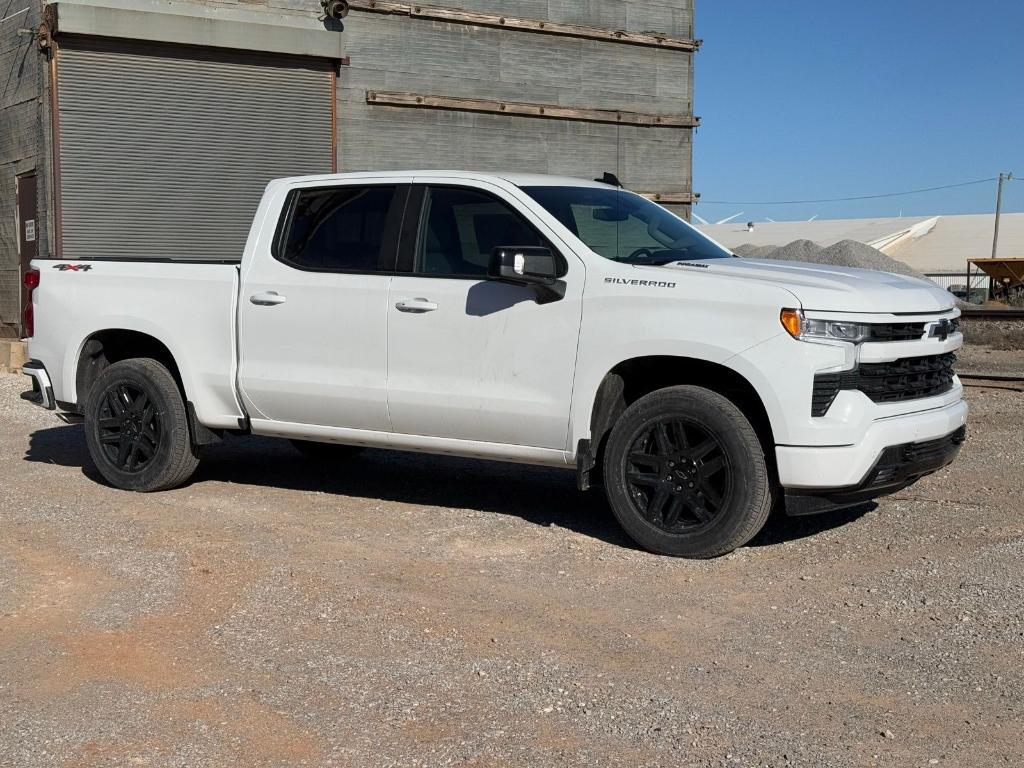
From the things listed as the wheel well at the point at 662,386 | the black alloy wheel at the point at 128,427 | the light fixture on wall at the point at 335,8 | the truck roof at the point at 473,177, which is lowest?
the black alloy wheel at the point at 128,427

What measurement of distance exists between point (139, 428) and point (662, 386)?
11.6 ft

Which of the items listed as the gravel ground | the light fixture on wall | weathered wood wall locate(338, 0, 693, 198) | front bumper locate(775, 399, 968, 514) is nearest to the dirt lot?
front bumper locate(775, 399, 968, 514)

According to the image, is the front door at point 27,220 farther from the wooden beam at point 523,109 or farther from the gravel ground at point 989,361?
the gravel ground at point 989,361

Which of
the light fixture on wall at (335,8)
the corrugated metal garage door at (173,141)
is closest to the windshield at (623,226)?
the corrugated metal garage door at (173,141)

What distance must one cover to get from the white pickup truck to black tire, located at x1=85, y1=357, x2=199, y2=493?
17 millimetres

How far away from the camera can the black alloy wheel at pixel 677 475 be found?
20.3 ft

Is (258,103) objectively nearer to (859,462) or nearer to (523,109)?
(523,109)

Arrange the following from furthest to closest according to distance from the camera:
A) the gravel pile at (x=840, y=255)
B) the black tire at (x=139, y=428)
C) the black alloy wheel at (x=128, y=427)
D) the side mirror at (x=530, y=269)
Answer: the gravel pile at (x=840, y=255) → the black alloy wheel at (x=128, y=427) → the black tire at (x=139, y=428) → the side mirror at (x=530, y=269)

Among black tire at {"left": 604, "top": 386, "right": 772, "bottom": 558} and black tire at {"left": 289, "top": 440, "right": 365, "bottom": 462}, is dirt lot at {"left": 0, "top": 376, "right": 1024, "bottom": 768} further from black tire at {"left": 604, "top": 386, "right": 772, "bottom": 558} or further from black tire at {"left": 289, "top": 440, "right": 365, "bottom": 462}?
black tire at {"left": 289, "top": 440, "right": 365, "bottom": 462}

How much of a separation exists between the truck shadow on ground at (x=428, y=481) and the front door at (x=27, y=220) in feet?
27.2

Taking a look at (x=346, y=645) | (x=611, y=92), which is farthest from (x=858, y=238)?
(x=346, y=645)

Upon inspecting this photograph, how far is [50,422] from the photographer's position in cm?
1180

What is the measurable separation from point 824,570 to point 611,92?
693 inches

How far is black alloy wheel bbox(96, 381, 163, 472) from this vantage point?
809cm
